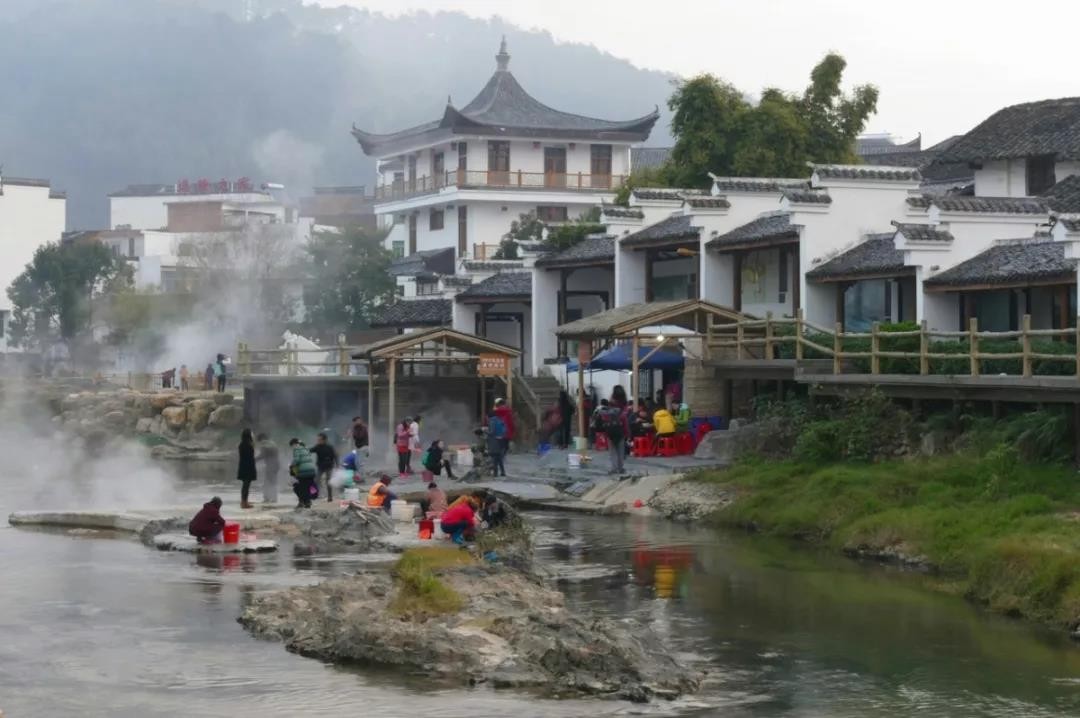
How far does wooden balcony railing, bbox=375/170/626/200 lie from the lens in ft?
265

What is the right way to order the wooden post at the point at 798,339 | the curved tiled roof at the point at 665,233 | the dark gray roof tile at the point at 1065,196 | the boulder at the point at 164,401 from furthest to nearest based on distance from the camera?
the boulder at the point at 164,401
the curved tiled roof at the point at 665,233
the dark gray roof tile at the point at 1065,196
the wooden post at the point at 798,339

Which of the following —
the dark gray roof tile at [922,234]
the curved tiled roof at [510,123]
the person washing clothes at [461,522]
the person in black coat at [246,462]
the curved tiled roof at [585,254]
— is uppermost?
the curved tiled roof at [510,123]

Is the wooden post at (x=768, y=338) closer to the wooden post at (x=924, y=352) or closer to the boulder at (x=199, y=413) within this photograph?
the wooden post at (x=924, y=352)

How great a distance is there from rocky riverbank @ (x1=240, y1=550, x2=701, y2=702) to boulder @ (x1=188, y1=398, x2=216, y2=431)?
37.2m

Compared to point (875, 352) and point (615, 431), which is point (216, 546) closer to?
point (615, 431)

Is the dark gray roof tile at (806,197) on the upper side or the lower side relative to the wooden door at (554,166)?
lower

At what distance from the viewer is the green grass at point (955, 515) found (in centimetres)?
2514

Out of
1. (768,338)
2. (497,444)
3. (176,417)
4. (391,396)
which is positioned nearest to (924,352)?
(768,338)

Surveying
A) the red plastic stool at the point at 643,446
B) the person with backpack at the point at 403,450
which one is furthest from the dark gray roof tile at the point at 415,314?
the red plastic stool at the point at 643,446

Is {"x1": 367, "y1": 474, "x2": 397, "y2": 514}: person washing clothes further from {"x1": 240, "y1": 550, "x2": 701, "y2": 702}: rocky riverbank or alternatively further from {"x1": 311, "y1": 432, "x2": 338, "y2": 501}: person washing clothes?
{"x1": 240, "y1": 550, "x2": 701, "y2": 702}: rocky riverbank

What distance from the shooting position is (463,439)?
50.2 metres

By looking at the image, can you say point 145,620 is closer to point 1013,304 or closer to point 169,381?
point 1013,304

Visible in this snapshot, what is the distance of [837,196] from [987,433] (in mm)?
12943

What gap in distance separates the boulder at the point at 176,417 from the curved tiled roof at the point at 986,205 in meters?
29.1
